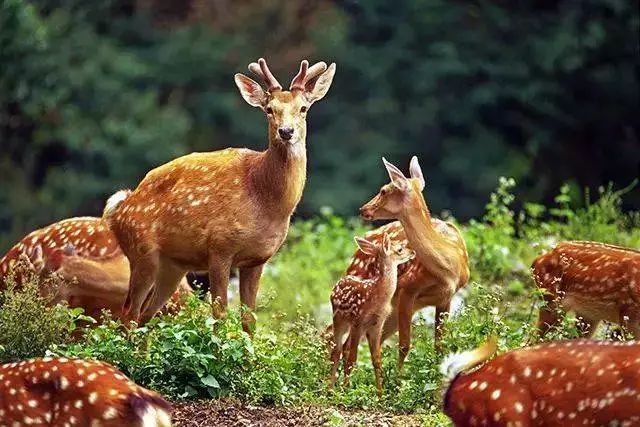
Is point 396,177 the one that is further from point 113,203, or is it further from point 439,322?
point 113,203

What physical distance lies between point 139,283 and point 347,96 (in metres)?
12.4

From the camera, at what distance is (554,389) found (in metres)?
7.29

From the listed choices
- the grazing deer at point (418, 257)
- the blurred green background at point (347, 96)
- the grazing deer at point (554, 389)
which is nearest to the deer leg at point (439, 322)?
the grazing deer at point (418, 257)

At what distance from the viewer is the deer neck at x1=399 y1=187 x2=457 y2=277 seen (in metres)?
10.1

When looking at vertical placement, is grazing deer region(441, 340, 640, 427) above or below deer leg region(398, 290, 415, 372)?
above

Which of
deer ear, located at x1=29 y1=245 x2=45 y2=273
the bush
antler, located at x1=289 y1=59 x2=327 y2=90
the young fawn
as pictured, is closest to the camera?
the bush

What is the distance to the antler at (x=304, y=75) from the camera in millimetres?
10031

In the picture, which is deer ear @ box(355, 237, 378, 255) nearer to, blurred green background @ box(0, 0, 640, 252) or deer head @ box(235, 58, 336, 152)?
deer head @ box(235, 58, 336, 152)

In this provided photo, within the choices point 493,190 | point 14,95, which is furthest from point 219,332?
point 493,190

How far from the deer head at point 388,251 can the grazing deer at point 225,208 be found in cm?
47

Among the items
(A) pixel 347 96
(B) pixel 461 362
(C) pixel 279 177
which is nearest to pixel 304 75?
(C) pixel 279 177

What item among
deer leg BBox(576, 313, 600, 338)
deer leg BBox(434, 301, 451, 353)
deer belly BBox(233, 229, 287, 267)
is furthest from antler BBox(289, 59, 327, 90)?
deer leg BBox(576, 313, 600, 338)

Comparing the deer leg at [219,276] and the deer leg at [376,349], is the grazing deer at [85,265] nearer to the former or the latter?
the deer leg at [219,276]

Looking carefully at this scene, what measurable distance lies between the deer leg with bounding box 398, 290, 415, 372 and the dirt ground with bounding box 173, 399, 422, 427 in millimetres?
920
